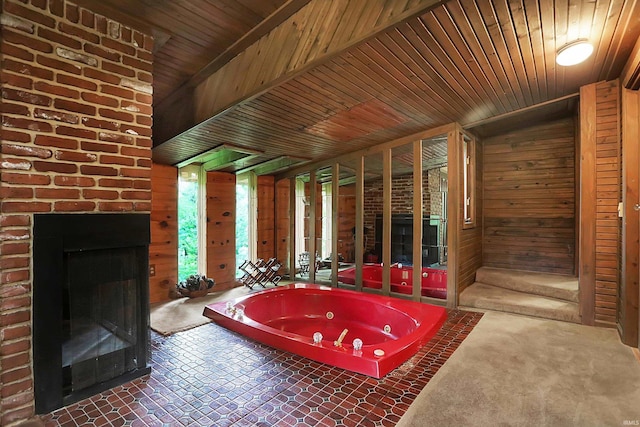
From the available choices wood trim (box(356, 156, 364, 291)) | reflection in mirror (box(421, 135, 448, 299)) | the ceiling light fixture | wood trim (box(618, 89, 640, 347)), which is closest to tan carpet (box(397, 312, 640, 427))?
wood trim (box(618, 89, 640, 347))

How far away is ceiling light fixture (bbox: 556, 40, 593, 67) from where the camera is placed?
84.1 inches

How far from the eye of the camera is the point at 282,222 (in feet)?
19.5

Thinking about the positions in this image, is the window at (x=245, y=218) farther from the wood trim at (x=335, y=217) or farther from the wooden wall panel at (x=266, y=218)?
the wood trim at (x=335, y=217)

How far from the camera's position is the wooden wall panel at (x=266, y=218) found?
570 centimetres

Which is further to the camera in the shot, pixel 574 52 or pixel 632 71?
pixel 632 71

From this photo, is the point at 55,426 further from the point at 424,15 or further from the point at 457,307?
the point at 457,307

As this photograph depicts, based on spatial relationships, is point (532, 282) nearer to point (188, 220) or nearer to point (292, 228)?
point (292, 228)

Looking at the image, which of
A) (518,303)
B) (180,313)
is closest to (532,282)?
(518,303)

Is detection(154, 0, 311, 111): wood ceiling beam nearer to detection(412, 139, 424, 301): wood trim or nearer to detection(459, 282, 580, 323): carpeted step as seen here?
detection(412, 139, 424, 301): wood trim

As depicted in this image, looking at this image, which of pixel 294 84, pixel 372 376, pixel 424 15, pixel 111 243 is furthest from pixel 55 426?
pixel 424 15

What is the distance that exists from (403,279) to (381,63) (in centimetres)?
344

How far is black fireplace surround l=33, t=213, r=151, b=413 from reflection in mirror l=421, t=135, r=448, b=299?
10.8 feet

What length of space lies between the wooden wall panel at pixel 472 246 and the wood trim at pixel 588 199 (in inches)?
46.6

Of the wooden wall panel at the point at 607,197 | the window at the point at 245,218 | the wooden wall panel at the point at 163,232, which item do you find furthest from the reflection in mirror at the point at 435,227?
the wooden wall panel at the point at 163,232
